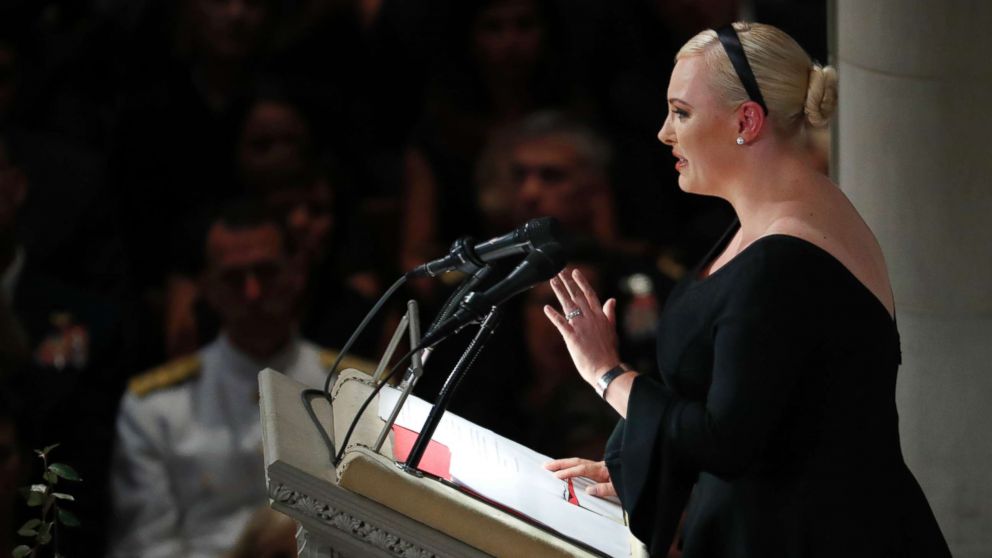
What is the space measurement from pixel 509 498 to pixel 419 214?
4281 mm

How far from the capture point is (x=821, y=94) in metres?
2.89

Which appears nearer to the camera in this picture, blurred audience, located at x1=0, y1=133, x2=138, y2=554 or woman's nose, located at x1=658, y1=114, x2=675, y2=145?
woman's nose, located at x1=658, y1=114, x2=675, y2=145

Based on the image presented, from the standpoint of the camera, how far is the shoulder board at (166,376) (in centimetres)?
669

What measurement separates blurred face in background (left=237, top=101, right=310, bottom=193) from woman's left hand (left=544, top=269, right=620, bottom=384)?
13.8ft

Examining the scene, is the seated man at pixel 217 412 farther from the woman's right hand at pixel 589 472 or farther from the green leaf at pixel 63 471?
the woman's right hand at pixel 589 472

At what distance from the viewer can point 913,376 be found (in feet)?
14.4

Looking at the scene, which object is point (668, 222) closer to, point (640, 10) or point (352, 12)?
point (640, 10)

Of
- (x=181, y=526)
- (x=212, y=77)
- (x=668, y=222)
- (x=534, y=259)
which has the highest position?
(x=534, y=259)

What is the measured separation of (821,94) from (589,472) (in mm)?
851

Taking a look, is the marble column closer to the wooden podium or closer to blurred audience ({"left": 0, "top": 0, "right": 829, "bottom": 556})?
the wooden podium

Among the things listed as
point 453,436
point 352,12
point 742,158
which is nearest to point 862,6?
point 742,158

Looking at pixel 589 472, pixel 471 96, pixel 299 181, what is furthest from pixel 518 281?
pixel 471 96

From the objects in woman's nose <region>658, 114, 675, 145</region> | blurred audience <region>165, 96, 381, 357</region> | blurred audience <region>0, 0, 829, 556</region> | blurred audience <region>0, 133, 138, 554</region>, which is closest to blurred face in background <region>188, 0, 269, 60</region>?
blurred audience <region>0, 0, 829, 556</region>

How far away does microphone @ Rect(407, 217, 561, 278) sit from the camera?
282cm
